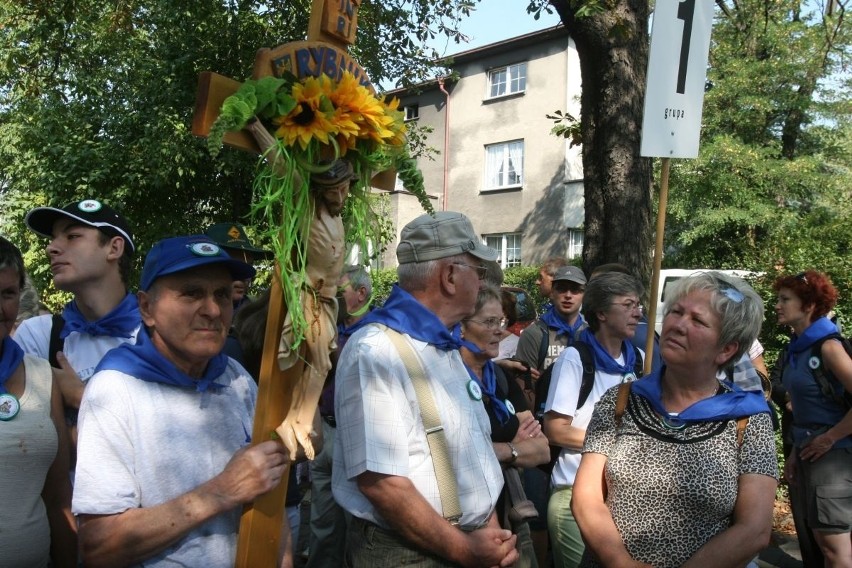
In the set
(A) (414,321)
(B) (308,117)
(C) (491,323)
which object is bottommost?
(C) (491,323)

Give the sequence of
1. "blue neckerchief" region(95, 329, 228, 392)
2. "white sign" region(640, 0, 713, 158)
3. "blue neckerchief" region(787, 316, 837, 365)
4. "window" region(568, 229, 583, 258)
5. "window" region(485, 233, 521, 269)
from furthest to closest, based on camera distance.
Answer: "window" region(485, 233, 521, 269), "window" region(568, 229, 583, 258), "blue neckerchief" region(787, 316, 837, 365), "white sign" region(640, 0, 713, 158), "blue neckerchief" region(95, 329, 228, 392)

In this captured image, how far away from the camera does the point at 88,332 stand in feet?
9.89

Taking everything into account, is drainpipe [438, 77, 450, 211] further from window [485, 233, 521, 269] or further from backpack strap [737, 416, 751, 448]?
backpack strap [737, 416, 751, 448]

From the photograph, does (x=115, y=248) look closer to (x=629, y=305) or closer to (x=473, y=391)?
(x=473, y=391)

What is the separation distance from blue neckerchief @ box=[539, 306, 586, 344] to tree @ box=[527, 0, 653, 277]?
53cm

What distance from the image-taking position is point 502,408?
3285 millimetres

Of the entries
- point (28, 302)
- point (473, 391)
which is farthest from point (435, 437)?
point (28, 302)

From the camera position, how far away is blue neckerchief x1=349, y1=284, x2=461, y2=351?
103 inches

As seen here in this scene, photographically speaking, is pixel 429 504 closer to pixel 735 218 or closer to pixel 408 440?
pixel 408 440

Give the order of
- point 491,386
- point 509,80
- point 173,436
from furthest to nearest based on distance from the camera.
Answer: point 509,80
point 491,386
point 173,436


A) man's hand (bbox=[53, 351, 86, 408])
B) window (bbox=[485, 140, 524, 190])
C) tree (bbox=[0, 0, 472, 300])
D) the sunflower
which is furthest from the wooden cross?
window (bbox=[485, 140, 524, 190])

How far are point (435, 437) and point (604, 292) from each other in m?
1.78

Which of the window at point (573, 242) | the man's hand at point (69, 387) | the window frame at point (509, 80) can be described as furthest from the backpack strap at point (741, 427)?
the window frame at point (509, 80)

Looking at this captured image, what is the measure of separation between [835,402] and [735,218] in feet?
46.0
